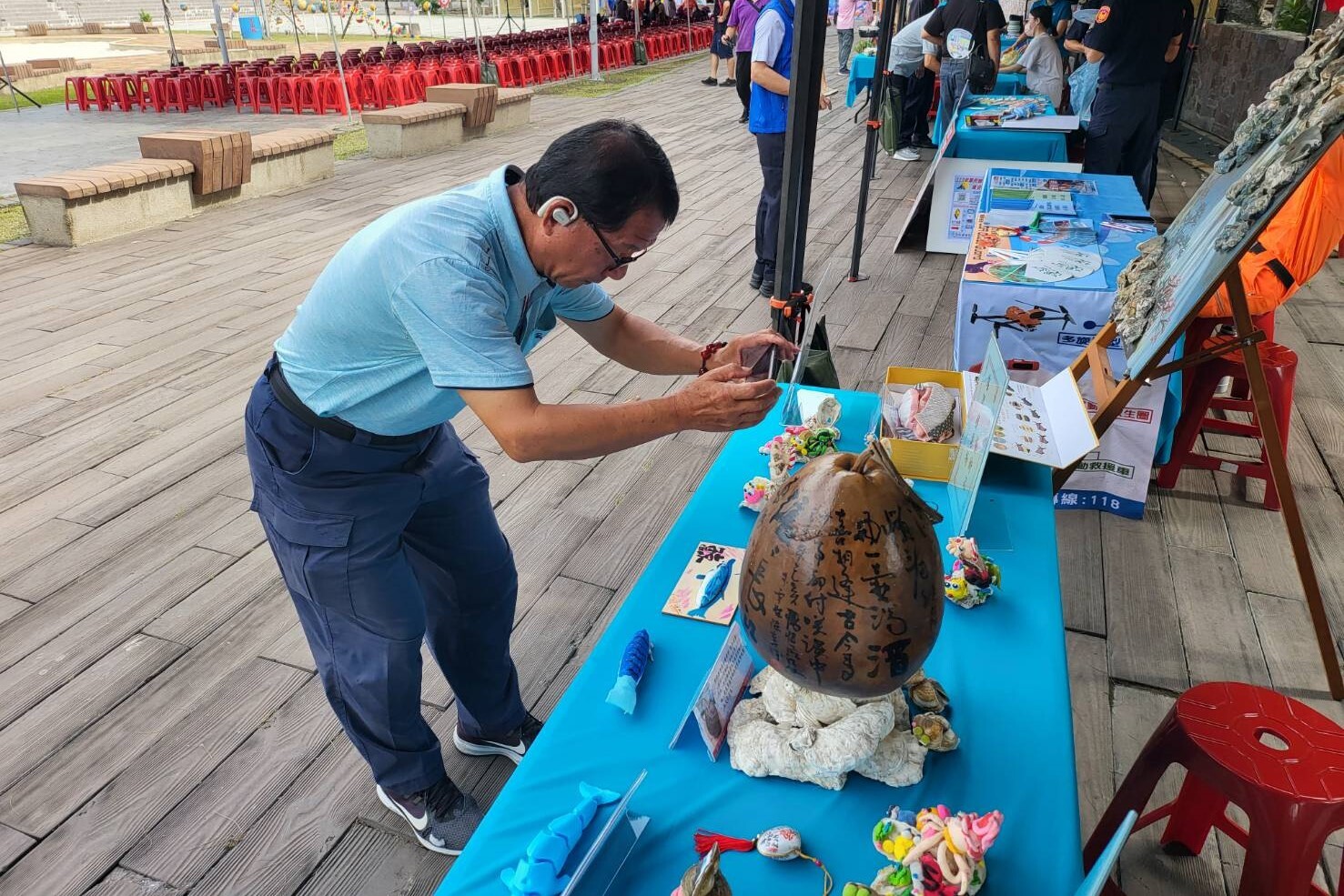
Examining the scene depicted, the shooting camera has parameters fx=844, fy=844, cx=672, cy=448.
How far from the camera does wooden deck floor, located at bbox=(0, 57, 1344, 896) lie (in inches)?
77.6

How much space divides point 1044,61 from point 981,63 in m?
0.92

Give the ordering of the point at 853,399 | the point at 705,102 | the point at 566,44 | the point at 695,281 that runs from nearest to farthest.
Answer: the point at 853,399 < the point at 695,281 < the point at 705,102 < the point at 566,44

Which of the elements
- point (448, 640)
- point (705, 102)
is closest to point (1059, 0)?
point (705, 102)

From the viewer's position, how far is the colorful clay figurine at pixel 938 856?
3.13 feet

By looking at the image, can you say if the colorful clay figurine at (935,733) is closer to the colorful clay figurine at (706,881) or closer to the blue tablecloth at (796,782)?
the blue tablecloth at (796,782)

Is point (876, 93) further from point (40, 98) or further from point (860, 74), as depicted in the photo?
point (40, 98)

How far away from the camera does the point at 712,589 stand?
150 centimetres

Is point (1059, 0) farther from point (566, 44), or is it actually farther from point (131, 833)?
point (131, 833)

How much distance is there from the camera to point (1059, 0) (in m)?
8.91

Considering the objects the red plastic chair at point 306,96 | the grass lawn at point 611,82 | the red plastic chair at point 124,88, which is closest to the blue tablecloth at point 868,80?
the grass lawn at point 611,82

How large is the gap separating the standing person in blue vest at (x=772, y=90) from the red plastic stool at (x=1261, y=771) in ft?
10.2

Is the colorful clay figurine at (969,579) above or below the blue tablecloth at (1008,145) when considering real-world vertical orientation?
below

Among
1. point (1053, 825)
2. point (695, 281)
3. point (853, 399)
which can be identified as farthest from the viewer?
point (695, 281)

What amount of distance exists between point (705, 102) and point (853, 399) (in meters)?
11.0
